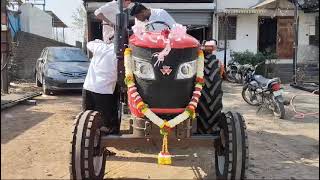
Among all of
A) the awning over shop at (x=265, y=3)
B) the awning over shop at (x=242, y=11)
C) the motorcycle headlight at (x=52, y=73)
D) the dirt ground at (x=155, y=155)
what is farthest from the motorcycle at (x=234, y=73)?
the dirt ground at (x=155, y=155)

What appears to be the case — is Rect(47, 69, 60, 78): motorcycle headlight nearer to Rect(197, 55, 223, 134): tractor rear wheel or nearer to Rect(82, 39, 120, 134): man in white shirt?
Rect(82, 39, 120, 134): man in white shirt

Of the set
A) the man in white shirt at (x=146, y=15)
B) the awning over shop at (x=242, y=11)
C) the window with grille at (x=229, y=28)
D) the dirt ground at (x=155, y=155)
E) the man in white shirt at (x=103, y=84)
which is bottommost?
the dirt ground at (x=155, y=155)

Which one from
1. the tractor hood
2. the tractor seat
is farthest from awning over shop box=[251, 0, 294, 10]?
the tractor hood

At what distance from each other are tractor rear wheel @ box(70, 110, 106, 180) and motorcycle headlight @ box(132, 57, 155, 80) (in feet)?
2.19

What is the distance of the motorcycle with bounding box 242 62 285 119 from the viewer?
399 inches

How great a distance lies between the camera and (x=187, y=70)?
442cm

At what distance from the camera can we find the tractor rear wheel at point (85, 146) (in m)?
4.52

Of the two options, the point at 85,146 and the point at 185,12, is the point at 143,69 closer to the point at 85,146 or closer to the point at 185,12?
the point at 85,146

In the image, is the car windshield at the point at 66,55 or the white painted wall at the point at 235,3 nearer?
the car windshield at the point at 66,55

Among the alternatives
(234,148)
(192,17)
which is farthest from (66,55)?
(234,148)

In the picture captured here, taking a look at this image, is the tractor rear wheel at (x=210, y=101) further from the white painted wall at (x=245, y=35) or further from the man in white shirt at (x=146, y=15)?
the white painted wall at (x=245, y=35)

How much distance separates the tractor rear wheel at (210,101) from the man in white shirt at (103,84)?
3.19 ft

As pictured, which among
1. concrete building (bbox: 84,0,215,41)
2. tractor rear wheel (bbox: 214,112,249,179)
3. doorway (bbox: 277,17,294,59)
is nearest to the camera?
tractor rear wheel (bbox: 214,112,249,179)

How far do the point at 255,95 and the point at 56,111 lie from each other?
466cm
